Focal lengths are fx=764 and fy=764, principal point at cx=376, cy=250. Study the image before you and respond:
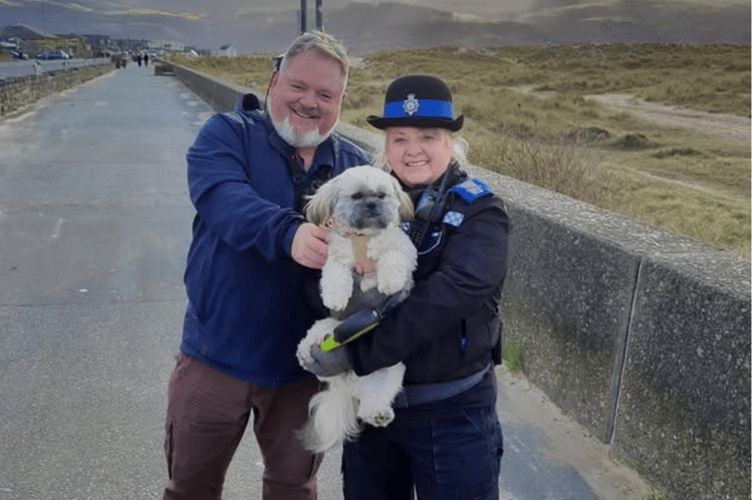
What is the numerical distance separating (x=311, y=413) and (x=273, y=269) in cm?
57

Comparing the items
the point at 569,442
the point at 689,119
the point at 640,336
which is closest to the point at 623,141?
the point at 689,119

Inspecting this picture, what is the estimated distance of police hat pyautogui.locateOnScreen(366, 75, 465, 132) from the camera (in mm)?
2430

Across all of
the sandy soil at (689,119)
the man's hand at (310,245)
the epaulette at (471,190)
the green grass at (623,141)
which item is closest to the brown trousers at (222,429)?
the man's hand at (310,245)

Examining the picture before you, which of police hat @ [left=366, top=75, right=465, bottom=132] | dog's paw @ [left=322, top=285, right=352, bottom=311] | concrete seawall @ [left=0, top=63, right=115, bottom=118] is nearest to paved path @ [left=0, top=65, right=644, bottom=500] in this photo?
dog's paw @ [left=322, top=285, right=352, bottom=311]

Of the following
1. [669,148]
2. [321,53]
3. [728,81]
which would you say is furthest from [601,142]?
[728,81]

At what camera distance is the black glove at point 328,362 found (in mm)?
2428

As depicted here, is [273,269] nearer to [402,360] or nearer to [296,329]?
[296,329]

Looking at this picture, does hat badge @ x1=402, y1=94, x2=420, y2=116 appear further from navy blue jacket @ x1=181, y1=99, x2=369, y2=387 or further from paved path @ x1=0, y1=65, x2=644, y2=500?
paved path @ x1=0, y1=65, x2=644, y2=500

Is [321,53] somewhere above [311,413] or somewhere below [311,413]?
above

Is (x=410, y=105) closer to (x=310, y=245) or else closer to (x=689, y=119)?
(x=310, y=245)

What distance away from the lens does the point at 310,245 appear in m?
2.41

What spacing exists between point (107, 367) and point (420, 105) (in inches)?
137

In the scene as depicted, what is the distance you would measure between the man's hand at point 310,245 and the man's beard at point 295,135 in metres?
0.42

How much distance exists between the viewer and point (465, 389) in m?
2.49
